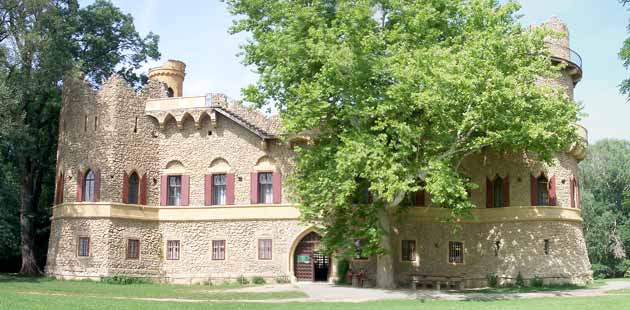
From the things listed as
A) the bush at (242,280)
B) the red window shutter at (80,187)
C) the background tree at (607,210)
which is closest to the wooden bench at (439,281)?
the bush at (242,280)

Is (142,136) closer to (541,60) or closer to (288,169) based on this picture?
(288,169)

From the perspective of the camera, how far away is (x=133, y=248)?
111 ft

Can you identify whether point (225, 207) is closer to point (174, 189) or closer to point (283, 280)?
point (174, 189)

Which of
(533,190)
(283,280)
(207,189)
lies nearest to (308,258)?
(283,280)

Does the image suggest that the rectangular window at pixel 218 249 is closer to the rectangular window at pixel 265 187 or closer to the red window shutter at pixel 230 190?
the red window shutter at pixel 230 190

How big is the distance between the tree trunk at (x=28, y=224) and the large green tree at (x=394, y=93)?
16268 millimetres

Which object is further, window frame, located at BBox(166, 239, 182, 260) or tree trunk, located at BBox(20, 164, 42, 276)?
tree trunk, located at BBox(20, 164, 42, 276)

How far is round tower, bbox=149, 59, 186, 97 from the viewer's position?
134 ft

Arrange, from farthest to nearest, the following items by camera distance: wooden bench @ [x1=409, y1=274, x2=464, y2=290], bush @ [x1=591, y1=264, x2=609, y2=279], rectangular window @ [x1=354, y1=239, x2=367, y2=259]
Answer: bush @ [x1=591, y1=264, x2=609, y2=279] → wooden bench @ [x1=409, y1=274, x2=464, y2=290] → rectangular window @ [x1=354, y1=239, x2=367, y2=259]

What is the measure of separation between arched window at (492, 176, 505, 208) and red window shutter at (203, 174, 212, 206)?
13942 mm

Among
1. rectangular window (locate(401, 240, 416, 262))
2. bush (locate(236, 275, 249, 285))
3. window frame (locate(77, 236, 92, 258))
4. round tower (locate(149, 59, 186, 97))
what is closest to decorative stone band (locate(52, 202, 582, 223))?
window frame (locate(77, 236, 92, 258))

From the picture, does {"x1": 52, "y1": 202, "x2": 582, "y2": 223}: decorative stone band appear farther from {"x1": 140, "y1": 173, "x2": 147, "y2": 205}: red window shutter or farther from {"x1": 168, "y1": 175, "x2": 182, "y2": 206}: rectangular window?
{"x1": 168, "y1": 175, "x2": 182, "y2": 206}: rectangular window

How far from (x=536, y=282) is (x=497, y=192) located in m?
4.82

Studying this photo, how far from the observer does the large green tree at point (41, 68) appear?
3328cm
